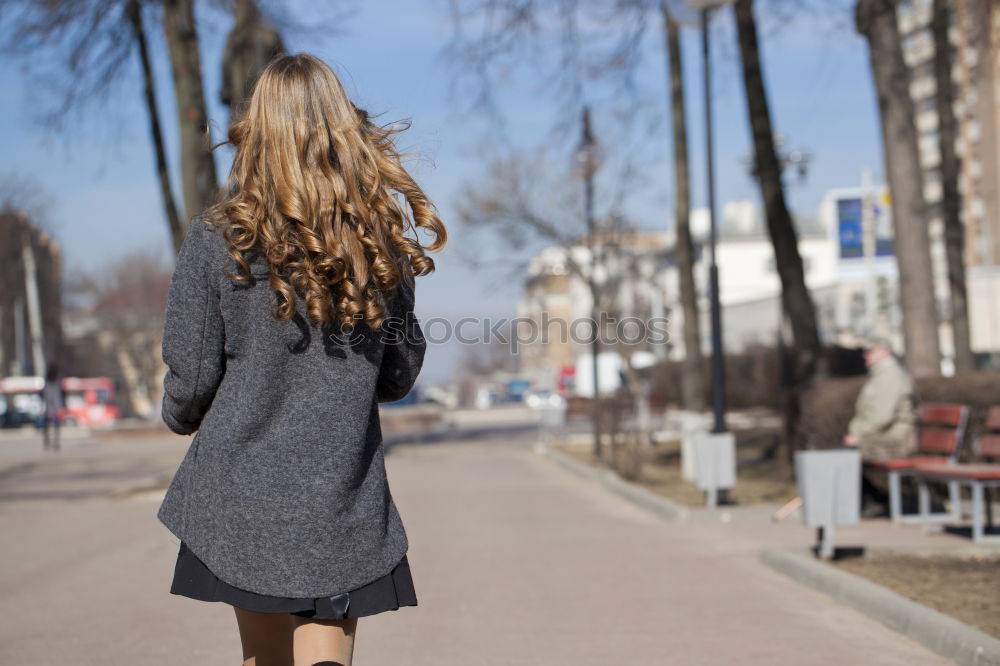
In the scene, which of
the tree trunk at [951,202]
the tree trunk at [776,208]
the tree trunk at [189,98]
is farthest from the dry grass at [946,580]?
the tree trunk at [189,98]

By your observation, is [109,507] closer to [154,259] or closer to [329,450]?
[329,450]

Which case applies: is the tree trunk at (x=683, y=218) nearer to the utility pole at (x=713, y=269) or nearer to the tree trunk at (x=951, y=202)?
the tree trunk at (x=951, y=202)

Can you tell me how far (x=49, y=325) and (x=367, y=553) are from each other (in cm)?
7348

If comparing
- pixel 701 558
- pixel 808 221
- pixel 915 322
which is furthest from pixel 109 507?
pixel 808 221

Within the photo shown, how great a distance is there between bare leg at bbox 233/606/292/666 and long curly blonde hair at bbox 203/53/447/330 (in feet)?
2.26

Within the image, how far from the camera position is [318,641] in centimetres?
244

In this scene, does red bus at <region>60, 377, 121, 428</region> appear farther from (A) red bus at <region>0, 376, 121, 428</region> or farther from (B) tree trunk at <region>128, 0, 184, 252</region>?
(B) tree trunk at <region>128, 0, 184, 252</region>

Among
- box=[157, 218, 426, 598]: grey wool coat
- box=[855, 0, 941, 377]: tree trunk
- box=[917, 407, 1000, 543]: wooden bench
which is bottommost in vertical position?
box=[917, 407, 1000, 543]: wooden bench

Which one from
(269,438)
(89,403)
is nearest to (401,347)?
(269,438)

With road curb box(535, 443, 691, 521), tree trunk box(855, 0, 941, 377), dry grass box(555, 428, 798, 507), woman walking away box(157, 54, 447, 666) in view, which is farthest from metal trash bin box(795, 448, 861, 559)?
→ woman walking away box(157, 54, 447, 666)

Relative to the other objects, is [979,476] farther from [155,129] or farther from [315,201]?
[155,129]

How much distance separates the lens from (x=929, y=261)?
13156 millimetres

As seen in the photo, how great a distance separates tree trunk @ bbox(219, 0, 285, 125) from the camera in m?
18.9

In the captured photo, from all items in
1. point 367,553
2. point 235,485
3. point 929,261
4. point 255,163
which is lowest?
point 367,553
